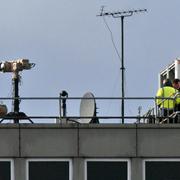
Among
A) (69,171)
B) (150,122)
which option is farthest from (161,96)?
(69,171)

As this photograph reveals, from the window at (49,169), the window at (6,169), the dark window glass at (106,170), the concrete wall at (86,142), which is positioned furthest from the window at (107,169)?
the window at (6,169)

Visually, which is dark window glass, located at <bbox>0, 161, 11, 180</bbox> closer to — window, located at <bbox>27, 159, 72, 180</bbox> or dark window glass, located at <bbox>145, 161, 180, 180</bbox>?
window, located at <bbox>27, 159, 72, 180</bbox>

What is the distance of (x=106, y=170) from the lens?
36.8 m

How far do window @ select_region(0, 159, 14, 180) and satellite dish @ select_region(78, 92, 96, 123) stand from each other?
2.72 metres

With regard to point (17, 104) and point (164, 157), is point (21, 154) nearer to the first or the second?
point (17, 104)

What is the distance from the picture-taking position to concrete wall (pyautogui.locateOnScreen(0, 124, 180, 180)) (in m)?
36.8

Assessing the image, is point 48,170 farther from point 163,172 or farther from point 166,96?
point 166,96

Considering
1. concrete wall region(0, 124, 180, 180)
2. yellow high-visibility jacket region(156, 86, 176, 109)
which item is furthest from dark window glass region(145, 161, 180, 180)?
yellow high-visibility jacket region(156, 86, 176, 109)

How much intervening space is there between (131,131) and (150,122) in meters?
2.24

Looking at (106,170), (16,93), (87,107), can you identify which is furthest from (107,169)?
(16,93)

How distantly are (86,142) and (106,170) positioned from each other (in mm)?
1039

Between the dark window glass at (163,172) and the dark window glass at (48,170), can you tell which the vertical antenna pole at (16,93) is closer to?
the dark window glass at (48,170)

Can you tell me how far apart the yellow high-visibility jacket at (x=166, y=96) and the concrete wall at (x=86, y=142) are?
1.25 meters

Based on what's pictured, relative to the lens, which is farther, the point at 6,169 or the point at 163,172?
the point at 163,172
